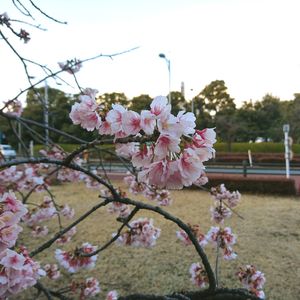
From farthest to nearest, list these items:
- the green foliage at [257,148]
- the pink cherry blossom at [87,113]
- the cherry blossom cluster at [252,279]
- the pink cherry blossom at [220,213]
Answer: the green foliage at [257,148], the pink cherry blossom at [220,213], the cherry blossom cluster at [252,279], the pink cherry blossom at [87,113]

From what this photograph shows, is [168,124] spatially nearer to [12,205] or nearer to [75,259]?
[12,205]

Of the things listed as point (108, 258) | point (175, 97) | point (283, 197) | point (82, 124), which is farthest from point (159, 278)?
point (175, 97)

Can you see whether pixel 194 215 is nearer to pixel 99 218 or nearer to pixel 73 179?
pixel 99 218

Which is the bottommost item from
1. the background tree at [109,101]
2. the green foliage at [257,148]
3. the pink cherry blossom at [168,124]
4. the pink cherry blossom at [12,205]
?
the green foliage at [257,148]

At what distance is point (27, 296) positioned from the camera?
3391mm

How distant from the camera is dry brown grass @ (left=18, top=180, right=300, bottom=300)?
3568mm

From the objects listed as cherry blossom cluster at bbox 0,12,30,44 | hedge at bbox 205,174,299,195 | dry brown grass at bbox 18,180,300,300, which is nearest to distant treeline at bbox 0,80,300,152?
hedge at bbox 205,174,299,195

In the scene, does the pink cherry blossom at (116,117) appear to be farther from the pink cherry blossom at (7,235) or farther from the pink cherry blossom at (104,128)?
the pink cherry blossom at (7,235)

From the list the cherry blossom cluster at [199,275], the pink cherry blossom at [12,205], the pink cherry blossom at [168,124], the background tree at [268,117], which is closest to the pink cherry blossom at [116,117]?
the pink cherry blossom at [168,124]

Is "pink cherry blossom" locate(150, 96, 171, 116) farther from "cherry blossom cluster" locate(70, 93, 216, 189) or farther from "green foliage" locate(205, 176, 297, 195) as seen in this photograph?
"green foliage" locate(205, 176, 297, 195)

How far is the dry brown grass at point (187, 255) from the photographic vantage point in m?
3.57

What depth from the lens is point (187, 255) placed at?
14.2 ft

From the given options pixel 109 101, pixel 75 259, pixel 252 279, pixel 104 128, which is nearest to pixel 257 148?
pixel 252 279

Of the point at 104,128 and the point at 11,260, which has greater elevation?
the point at 104,128
